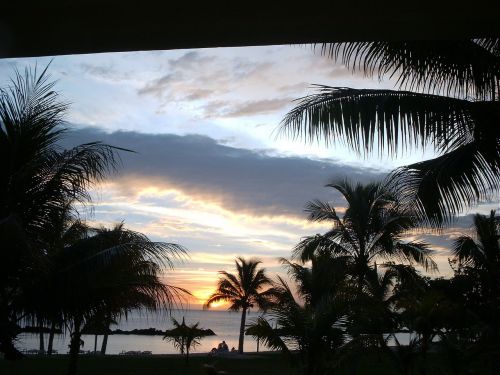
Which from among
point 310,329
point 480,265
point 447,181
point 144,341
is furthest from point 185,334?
point 144,341

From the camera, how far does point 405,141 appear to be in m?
7.54

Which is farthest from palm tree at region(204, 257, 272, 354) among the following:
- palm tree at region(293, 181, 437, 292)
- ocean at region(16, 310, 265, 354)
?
palm tree at region(293, 181, 437, 292)

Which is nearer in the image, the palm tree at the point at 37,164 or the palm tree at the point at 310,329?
the palm tree at the point at 37,164

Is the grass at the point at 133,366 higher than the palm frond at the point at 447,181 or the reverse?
the reverse

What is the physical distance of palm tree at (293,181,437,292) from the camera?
67.2 ft

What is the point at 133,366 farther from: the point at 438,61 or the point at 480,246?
the point at 438,61

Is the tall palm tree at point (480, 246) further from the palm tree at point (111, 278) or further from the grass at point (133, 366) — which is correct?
the palm tree at point (111, 278)

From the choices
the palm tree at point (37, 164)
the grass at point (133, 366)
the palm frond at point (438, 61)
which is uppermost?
the palm frond at point (438, 61)

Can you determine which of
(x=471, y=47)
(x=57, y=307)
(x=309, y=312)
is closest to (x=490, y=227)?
(x=309, y=312)

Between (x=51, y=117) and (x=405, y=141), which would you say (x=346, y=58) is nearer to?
(x=405, y=141)

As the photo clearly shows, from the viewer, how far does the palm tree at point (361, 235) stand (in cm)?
2048

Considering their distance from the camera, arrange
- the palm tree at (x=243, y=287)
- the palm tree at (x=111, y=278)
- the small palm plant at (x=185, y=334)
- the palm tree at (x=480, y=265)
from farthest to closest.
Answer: the palm tree at (x=243, y=287) < the small palm plant at (x=185, y=334) < the palm tree at (x=480, y=265) < the palm tree at (x=111, y=278)

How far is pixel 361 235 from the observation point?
2072cm

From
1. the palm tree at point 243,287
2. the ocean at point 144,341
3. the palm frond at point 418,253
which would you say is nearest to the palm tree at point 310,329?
the ocean at point 144,341
